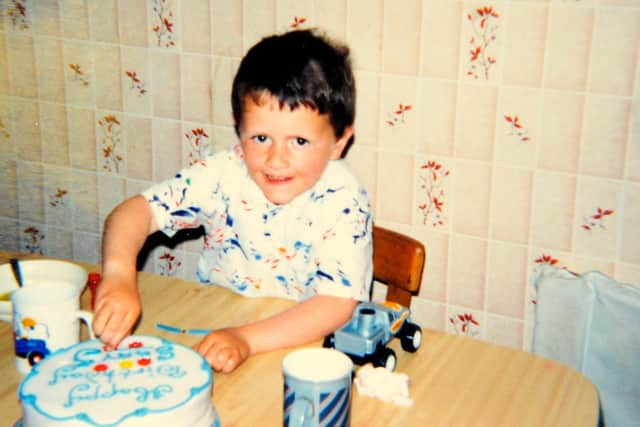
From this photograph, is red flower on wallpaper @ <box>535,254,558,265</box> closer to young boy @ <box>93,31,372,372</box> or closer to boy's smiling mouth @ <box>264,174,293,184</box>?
young boy @ <box>93,31,372,372</box>

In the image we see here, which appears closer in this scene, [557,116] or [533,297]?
[557,116]

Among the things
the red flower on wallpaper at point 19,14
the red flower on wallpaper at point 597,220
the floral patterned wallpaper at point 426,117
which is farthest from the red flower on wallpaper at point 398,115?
the red flower on wallpaper at point 19,14

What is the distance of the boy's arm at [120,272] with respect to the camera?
1001 millimetres

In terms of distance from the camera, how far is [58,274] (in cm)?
127

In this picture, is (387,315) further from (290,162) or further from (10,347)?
(10,347)

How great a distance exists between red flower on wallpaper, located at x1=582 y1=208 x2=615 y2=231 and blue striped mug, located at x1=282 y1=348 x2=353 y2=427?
0.84 metres

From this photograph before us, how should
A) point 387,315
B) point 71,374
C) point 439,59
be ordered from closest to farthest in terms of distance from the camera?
point 71,374, point 387,315, point 439,59

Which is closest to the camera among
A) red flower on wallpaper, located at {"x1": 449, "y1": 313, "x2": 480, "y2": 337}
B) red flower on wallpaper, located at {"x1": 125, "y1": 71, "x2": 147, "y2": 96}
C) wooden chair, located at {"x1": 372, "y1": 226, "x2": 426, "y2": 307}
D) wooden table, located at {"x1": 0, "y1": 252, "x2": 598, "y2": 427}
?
wooden table, located at {"x1": 0, "y1": 252, "x2": 598, "y2": 427}

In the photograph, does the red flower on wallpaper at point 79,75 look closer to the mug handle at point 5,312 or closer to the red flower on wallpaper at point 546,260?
the mug handle at point 5,312

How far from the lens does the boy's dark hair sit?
3.95 ft

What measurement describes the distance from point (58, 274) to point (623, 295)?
3.50ft

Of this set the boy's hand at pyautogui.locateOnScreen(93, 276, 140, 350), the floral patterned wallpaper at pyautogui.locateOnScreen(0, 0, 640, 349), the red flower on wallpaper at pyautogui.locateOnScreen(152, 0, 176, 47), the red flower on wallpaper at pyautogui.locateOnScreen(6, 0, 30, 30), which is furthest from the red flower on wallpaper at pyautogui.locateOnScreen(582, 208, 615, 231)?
the red flower on wallpaper at pyautogui.locateOnScreen(6, 0, 30, 30)

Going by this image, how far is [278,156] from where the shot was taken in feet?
4.02

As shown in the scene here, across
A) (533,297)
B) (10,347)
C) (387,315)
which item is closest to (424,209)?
(533,297)
